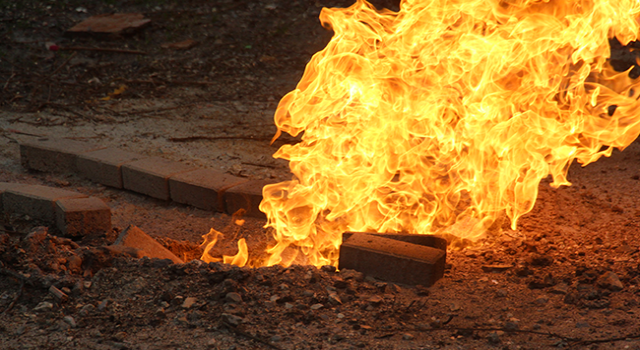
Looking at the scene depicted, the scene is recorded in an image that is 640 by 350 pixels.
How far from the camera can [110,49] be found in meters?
10.1

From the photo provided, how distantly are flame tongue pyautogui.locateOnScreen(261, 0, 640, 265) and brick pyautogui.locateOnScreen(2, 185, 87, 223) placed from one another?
1.62 metres

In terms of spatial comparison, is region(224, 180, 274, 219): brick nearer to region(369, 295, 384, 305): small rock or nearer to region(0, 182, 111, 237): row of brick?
region(0, 182, 111, 237): row of brick

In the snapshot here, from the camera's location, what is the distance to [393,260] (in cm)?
432

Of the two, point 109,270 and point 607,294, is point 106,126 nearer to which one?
point 109,270

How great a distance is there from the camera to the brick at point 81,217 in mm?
5027

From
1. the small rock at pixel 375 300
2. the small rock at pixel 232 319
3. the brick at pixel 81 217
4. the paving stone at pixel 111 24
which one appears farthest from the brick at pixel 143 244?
the paving stone at pixel 111 24

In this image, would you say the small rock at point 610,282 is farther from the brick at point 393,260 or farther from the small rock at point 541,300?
the brick at point 393,260

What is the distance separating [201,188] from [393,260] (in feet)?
6.87

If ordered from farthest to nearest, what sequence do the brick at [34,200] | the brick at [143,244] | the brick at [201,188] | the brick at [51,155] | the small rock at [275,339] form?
the brick at [51,155]
the brick at [201,188]
the brick at [34,200]
the brick at [143,244]
the small rock at [275,339]

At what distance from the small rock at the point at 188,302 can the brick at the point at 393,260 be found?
3.49ft

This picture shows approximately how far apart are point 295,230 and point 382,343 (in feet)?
5.65

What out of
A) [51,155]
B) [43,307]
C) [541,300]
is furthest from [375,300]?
[51,155]

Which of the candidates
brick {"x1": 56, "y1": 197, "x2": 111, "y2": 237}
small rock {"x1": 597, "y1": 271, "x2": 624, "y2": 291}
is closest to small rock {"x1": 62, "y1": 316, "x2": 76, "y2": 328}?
brick {"x1": 56, "y1": 197, "x2": 111, "y2": 237}

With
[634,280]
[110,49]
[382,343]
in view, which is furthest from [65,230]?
[110,49]
